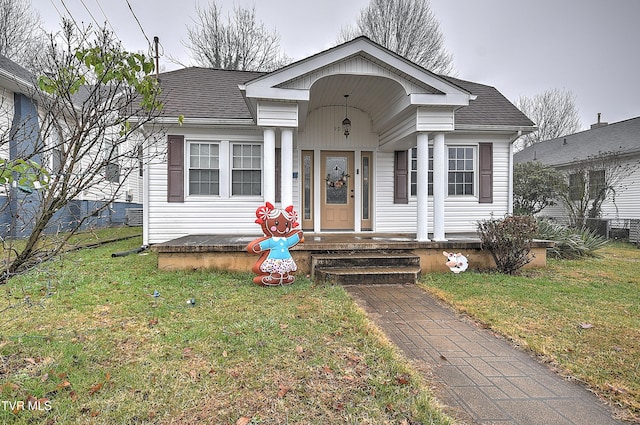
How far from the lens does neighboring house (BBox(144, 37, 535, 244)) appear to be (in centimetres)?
800

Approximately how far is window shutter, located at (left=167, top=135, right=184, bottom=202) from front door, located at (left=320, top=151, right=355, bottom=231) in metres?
3.40

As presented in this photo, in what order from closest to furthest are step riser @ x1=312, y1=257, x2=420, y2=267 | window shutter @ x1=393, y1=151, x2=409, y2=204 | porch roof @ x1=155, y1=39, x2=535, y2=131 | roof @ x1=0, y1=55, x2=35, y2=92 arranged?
step riser @ x1=312, y1=257, x2=420, y2=267
porch roof @ x1=155, y1=39, x2=535, y2=131
roof @ x1=0, y1=55, x2=35, y2=92
window shutter @ x1=393, y1=151, x2=409, y2=204

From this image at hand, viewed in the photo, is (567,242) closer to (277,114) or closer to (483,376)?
(483,376)

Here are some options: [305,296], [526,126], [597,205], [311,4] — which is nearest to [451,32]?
[311,4]

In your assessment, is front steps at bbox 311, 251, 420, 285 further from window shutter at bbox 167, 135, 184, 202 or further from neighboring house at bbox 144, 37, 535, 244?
window shutter at bbox 167, 135, 184, 202

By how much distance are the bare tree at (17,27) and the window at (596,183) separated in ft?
82.9

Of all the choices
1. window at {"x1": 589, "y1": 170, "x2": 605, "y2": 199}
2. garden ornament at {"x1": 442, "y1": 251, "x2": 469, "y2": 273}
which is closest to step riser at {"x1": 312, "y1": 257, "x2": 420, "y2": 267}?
garden ornament at {"x1": 442, "y1": 251, "x2": 469, "y2": 273}

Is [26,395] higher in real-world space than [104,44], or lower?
lower

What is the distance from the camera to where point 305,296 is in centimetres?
462

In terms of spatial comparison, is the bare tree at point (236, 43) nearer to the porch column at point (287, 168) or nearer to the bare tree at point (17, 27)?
→ the bare tree at point (17, 27)

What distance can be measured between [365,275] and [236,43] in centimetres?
1890

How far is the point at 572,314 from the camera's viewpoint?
3.95 meters

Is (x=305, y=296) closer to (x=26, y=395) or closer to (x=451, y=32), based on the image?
(x=26, y=395)

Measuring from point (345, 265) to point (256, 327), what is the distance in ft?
8.55
